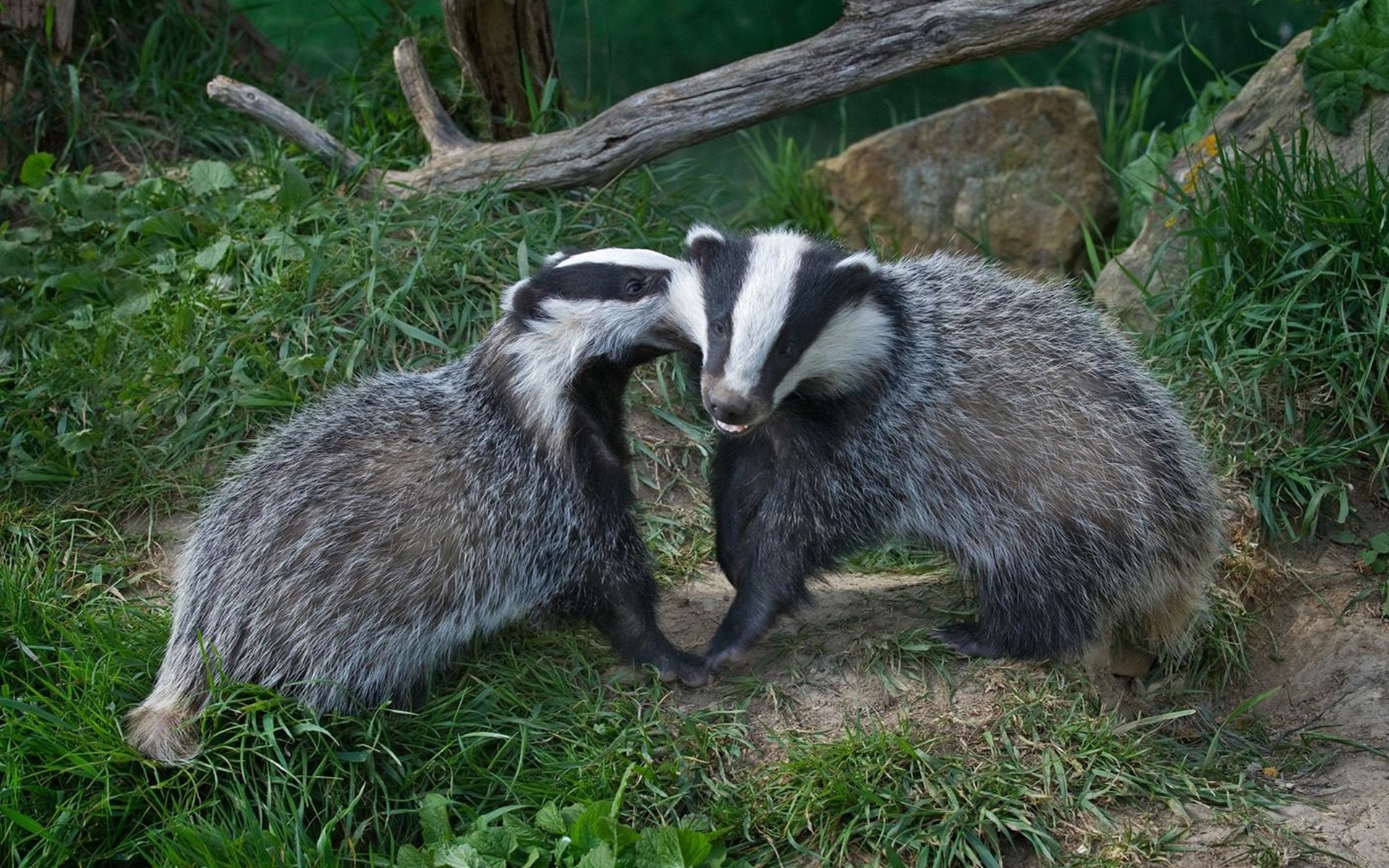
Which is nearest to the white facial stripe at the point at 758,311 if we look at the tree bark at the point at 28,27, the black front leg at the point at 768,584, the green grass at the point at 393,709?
the black front leg at the point at 768,584

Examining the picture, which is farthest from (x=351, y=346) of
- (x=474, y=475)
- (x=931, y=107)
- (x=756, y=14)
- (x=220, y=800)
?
(x=931, y=107)

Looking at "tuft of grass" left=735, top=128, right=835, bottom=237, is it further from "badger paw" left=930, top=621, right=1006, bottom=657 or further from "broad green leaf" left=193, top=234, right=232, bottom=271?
"badger paw" left=930, top=621, right=1006, bottom=657

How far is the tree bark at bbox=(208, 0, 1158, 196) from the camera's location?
18.0ft

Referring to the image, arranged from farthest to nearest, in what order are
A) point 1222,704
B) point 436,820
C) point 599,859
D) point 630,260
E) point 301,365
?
1. point 301,365
2. point 1222,704
3. point 630,260
4. point 436,820
5. point 599,859

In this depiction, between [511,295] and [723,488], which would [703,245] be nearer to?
[511,295]

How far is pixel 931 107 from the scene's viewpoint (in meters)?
9.40

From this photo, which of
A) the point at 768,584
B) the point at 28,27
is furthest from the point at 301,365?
the point at 28,27

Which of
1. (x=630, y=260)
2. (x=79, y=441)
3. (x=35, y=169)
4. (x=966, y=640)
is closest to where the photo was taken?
(x=630, y=260)

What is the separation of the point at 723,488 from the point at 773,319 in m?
0.87

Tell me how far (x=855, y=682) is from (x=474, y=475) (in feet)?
4.60

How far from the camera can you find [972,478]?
4.50 metres

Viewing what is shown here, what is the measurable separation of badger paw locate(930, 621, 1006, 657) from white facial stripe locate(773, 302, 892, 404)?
880 mm

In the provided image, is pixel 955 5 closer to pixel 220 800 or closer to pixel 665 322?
pixel 665 322

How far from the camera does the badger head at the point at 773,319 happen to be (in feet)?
13.1
